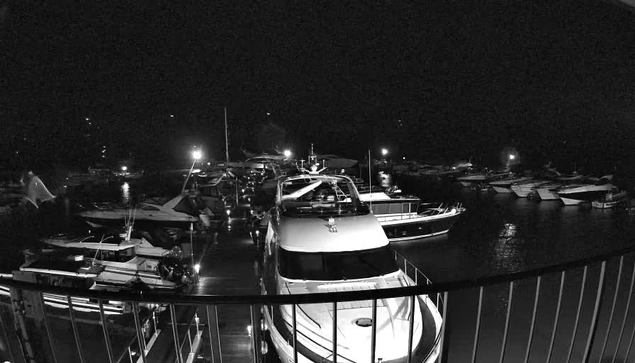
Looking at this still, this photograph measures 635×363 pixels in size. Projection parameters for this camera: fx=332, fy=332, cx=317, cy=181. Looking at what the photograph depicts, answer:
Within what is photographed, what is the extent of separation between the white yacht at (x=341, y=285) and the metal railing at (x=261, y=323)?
0.83 ft

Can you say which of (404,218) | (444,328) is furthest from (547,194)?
(444,328)

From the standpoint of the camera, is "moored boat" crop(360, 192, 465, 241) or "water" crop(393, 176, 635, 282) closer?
"water" crop(393, 176, 635, 282)

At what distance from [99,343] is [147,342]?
129 inches

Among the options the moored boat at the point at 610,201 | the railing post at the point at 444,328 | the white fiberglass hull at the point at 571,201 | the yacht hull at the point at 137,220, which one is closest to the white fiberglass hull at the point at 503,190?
the white fiberglass hull at the point at 571,201

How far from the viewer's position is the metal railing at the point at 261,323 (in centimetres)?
191

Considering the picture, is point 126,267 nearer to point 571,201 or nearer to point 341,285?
point 341,285

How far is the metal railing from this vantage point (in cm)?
191

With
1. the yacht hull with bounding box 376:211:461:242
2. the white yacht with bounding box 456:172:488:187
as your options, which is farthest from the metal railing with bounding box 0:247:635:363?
the white yacht with bounding box 456:172:488:187

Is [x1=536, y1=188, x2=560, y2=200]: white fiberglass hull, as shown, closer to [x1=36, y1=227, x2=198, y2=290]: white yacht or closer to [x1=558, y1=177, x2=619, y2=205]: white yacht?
[x1=558, y1=177, x2=619, y2=205]: white yacht

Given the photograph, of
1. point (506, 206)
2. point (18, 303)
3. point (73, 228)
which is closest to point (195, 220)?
point (73, 228)

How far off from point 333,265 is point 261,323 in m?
1.75

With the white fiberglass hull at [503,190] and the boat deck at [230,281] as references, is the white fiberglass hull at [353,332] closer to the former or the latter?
the boat deck at [230,281]

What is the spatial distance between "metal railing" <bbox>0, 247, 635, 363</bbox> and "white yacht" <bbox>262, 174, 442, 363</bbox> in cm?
25

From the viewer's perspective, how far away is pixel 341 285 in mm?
5629
